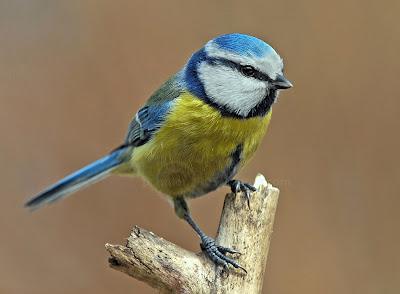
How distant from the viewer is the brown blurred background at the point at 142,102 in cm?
175

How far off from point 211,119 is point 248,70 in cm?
11

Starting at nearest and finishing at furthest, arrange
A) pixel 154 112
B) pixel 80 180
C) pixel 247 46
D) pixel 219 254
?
pixel 219 254 → pixel 247 46 → pixel 154 112 → pixel 80 180

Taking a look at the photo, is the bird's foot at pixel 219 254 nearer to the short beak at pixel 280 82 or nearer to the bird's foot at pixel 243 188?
the bird's foot at pixel 243 188

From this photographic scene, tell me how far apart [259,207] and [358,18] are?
101cm

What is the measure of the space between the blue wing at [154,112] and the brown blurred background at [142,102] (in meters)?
0.39

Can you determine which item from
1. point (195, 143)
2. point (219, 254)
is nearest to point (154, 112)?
point (195, 143)

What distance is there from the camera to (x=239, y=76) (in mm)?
1165

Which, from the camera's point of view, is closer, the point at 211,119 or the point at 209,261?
the point at 209,261

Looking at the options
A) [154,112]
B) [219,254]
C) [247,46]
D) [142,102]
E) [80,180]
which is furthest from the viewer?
[142,102]

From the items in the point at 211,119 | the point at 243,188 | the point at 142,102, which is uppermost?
the point at 142,102

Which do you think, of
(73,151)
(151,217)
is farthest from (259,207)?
(73,151)

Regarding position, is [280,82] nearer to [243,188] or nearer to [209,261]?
[243,188]

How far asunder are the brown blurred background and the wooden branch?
0.65 meters

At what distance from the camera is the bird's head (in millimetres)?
1134
